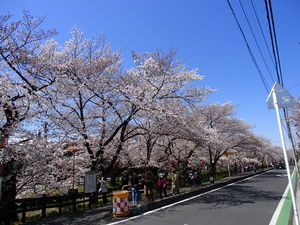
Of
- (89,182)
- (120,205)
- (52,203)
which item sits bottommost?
(52,203)

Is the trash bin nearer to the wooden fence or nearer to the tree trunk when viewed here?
the wooden fence

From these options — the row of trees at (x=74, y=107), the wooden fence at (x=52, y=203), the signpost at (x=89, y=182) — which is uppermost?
the row of trees at (x=74, y=107)

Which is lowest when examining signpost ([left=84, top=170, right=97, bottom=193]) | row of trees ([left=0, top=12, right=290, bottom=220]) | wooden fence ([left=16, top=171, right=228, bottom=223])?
wooden fence ([left=16, top=171, right=228, bottom=223])

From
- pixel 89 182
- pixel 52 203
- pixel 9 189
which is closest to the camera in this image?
pixel 9 189

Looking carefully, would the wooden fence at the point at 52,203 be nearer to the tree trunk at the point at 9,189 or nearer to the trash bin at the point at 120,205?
the tree trunk at the point at 9,189

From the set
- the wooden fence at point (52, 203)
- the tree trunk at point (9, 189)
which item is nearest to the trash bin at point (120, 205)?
the wooden fence at point (52, 203)

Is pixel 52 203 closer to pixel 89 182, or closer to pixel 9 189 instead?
pixel 89 182

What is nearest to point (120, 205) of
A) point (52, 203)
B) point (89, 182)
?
point (89, 182)

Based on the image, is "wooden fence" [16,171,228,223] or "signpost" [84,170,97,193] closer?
"wooden fence" [16,171,228,223]

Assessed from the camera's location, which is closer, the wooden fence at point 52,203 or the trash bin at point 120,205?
the trash bin at point 120,205

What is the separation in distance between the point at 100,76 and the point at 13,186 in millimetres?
6981

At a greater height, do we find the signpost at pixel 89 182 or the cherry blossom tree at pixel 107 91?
the cherry blossom tree at pixel 107 91

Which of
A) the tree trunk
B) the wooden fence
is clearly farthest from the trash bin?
the tree trunk

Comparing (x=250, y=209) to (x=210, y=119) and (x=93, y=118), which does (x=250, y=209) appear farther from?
(x=210, y=119)
